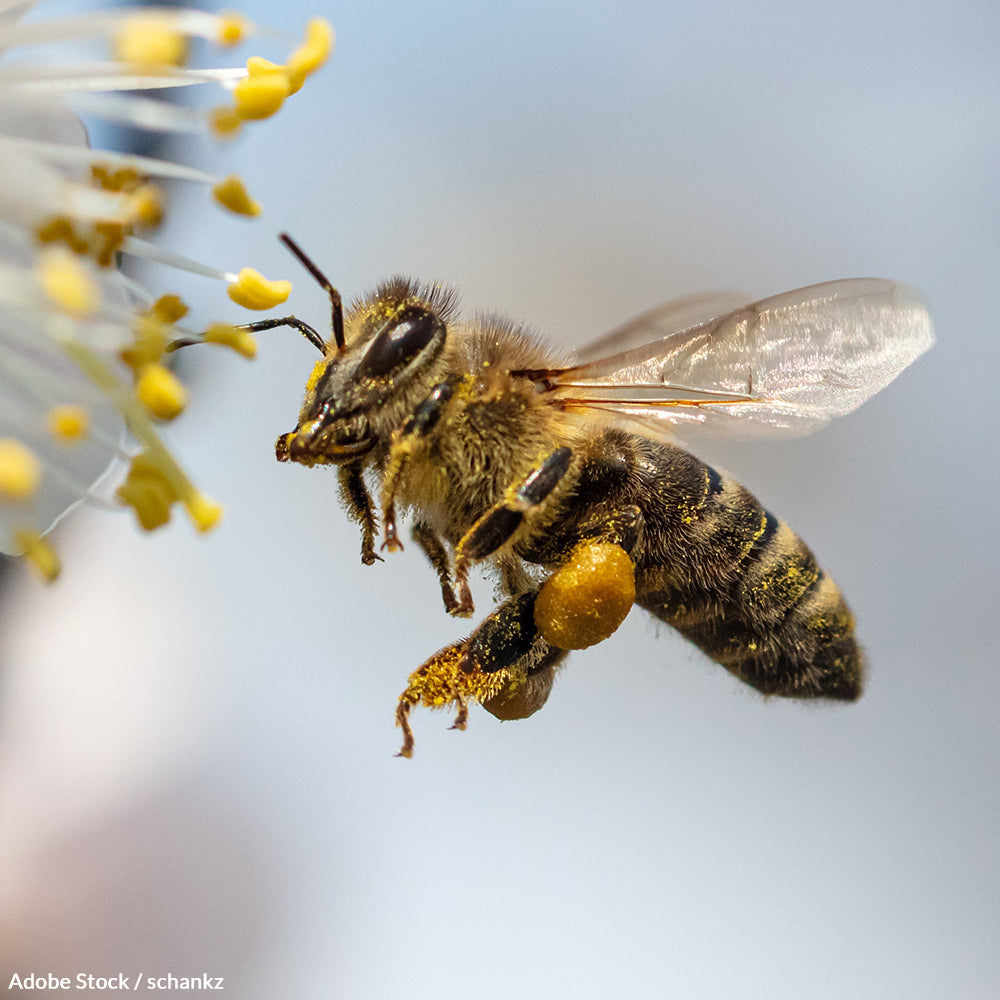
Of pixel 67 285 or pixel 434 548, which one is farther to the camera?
pixel 434 548

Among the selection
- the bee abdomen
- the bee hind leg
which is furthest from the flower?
the bee abdomen

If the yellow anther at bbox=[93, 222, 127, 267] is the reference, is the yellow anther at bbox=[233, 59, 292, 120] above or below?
above

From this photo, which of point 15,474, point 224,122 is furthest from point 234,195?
point 15,474

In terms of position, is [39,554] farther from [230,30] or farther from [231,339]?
[230,30]

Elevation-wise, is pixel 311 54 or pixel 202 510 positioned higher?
pixel 311 54

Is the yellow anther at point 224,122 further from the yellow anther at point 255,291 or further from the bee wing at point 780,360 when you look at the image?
the bee wing at point 780,360

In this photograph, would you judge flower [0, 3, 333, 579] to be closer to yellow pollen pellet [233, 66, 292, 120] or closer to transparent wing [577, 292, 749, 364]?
yellow pollen pellet [233, 66, 292, 120]

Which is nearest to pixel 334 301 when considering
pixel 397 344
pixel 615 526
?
pixel 397 344
